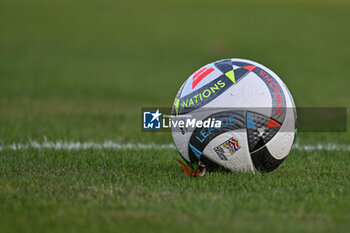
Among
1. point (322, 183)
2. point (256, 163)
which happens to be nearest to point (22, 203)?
point (256, 163)

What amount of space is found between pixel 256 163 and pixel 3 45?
1944 centimetres

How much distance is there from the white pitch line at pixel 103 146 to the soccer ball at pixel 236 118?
2.20 metres

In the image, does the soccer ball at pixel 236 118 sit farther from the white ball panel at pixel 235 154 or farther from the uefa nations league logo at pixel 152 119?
the uefa nations league logo at pixel 152 119

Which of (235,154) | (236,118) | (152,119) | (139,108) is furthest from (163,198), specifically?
(139,108)

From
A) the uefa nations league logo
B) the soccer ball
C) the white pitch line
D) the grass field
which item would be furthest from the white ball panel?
the white pitch line

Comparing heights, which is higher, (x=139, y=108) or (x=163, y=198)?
(x=163, y=198)

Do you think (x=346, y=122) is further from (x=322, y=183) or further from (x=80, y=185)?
(x=80, y=185)

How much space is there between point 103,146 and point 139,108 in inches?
173

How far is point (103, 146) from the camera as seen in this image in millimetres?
7898

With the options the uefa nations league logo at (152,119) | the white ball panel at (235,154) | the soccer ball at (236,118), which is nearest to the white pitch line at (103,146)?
the uefa nations league logo at (152,119)

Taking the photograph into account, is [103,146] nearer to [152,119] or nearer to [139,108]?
[152,119]

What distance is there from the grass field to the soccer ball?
0.63ft

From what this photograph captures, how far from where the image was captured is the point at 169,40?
2603cm

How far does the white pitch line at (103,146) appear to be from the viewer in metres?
7.67
